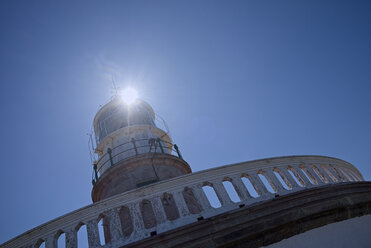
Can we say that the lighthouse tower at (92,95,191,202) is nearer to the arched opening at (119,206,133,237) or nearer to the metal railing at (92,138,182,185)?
the metal railing at (92,138,182,185)

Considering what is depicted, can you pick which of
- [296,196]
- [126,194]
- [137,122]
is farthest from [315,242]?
[137,122]

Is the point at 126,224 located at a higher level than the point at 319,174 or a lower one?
higher

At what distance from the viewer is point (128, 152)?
10727mm

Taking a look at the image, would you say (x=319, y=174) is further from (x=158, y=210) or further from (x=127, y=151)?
(x=127, y=151)

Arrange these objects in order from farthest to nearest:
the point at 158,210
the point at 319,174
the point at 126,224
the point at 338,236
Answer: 1. the point at 319,174
2. the point at 126,224
3. the point at 338,236
4. the point at 158,210

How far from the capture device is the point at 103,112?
1341 centimetres

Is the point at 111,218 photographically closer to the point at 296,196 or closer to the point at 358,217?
the point at 296,196

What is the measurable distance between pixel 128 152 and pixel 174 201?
5.63 m

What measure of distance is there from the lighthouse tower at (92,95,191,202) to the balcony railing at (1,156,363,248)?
4150 millimetres

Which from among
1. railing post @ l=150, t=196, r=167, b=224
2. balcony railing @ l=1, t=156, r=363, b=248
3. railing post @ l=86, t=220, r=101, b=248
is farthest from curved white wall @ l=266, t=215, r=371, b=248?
railing post @ l=86, t=220, r=101, b=248

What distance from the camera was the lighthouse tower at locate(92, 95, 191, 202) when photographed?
32.3ft

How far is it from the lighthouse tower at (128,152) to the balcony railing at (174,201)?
163 inches

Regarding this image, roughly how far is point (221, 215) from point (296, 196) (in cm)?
165

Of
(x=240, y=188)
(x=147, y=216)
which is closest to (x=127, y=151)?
(x=147, y=216)
